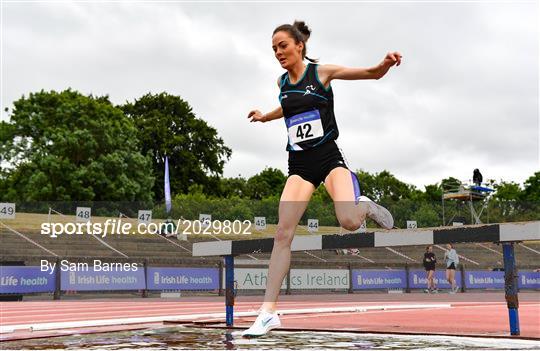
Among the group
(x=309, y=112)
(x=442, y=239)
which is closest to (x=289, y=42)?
(x=309, y=112)

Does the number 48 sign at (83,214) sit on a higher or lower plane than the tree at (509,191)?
lower

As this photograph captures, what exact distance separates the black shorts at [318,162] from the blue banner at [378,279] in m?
20.1

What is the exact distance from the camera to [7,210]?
2609cm

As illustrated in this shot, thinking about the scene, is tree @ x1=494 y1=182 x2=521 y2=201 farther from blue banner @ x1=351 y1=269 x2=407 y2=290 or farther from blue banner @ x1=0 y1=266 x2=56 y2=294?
blue banner @ x1=0 y1=266 x2=56 y2=294

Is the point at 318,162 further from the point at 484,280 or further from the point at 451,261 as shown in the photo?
the point at 484,280

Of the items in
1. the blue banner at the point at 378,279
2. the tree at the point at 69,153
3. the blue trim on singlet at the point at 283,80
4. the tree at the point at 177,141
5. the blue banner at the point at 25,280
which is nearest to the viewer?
the blue trim on singlet at the point at 283,80

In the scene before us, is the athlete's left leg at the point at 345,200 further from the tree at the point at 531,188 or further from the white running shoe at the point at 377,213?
the tree at the point at 531,188

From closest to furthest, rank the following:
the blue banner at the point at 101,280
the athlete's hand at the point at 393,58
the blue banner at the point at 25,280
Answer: the athlete's hand at the point at 393,58
the blue banner at the point at 25,280
the blue banner at the point at 101,280

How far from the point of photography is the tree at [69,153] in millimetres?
46625

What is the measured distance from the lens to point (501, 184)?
9194cm

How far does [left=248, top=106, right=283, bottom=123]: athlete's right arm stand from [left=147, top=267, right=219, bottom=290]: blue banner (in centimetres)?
1614

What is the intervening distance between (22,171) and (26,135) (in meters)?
3.89

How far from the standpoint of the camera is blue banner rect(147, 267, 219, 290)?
2064 centimetres

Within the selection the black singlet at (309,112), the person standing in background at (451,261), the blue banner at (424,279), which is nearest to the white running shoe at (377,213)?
the black singlet at (309,112)
